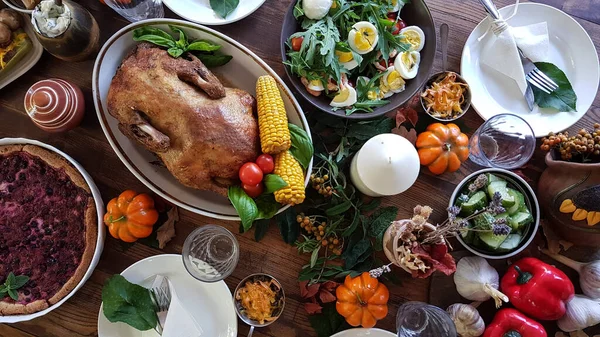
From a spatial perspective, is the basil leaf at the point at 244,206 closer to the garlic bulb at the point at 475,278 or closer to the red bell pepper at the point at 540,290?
the garlic bulb at the point at 475,278

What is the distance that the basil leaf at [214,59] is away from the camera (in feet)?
5.89

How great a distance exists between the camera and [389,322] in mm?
1892

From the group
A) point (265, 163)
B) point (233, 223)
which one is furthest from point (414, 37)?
point (233, 223)

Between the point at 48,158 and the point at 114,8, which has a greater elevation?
the point at 114,8

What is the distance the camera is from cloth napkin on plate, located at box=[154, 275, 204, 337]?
5.66 ft

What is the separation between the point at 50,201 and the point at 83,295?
398mm

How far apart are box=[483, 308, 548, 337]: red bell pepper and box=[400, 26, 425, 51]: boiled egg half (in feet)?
3.45

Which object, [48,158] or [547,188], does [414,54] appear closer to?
[547,188]

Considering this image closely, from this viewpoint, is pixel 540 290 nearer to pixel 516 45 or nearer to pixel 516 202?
pixel 516 202

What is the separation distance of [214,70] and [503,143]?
117 centimetres

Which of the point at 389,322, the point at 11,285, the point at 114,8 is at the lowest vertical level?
the point at 389,322

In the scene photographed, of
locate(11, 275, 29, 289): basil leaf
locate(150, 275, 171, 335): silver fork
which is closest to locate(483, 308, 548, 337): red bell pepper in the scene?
locate(150, 275, 171, 335): silver fork

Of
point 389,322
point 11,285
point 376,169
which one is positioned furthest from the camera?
point 389,322

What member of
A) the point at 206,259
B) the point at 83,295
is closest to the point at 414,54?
the point at 206,259
